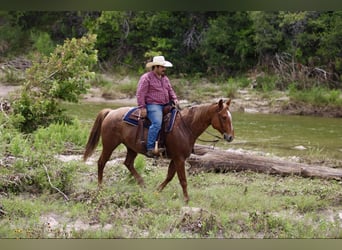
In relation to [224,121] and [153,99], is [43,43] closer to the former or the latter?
[153,99]

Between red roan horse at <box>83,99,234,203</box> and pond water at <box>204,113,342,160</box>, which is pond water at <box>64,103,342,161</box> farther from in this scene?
red roan horse at <box>83,99,234,203</box>

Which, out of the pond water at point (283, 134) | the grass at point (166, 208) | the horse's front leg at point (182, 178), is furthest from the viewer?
the pond water at point (283, 134)

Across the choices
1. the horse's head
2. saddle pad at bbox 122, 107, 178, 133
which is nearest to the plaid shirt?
saddle pad at bbox 122, 107, 178, 133

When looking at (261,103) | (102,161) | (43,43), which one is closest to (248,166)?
(102,161)

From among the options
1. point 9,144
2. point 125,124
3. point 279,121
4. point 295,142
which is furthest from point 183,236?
point 279,121

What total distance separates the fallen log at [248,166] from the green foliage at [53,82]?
97.1 inches

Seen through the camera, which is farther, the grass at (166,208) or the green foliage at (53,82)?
the green foliage at (53,82)

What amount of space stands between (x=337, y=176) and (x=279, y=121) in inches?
315

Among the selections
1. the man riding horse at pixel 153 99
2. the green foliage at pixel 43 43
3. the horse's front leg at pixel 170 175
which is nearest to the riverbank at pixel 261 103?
the green foliage at pixel 43 43

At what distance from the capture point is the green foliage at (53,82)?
31.0 feet

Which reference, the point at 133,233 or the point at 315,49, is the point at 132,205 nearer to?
the point at 133,233

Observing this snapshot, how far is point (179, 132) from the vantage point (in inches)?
271

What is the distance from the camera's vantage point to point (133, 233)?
18.3 feet

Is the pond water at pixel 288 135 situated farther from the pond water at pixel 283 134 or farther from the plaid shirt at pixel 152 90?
the plaid shirt at pixel 152 90
